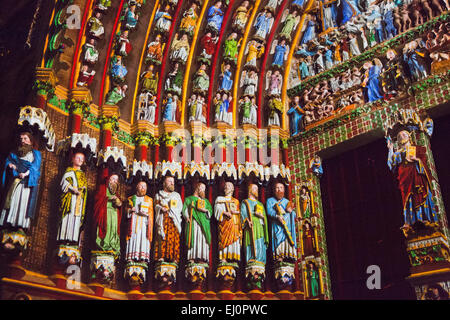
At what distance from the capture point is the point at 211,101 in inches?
407

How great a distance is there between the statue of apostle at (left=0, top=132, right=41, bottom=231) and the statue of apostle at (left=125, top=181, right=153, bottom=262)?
65.2 inches

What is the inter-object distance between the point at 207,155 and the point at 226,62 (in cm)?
200

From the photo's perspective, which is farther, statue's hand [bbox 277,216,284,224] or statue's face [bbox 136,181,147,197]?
statue's hand [bbox 277,216,284,224]

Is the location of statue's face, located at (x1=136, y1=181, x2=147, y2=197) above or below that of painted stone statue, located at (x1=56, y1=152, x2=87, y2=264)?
above

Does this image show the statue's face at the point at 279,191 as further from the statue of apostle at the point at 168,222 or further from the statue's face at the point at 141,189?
the statue's face at the point at 141,189

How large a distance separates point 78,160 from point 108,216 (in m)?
1.01

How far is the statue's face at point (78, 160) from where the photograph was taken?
27.3 feet

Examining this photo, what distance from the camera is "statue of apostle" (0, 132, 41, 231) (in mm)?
7117

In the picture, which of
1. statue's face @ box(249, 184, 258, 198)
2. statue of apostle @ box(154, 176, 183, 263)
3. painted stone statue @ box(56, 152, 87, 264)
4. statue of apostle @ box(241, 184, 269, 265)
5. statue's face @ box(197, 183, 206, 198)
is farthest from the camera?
statue's face @ box(249, 184, 258, 198)

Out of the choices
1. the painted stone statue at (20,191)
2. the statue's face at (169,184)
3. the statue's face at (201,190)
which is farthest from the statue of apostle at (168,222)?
the painted stone statue at (20,191)

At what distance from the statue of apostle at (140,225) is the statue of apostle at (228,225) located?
117cm

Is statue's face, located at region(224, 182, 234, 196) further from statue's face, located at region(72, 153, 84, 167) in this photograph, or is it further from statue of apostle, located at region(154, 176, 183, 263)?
statue's face, located at region(72, 153, 84, 167)

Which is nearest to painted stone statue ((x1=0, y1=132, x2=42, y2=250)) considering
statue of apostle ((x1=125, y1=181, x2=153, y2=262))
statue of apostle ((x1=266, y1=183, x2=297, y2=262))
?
statue of apostle ((x1=125, y1=181, x2=153, y2=262))
